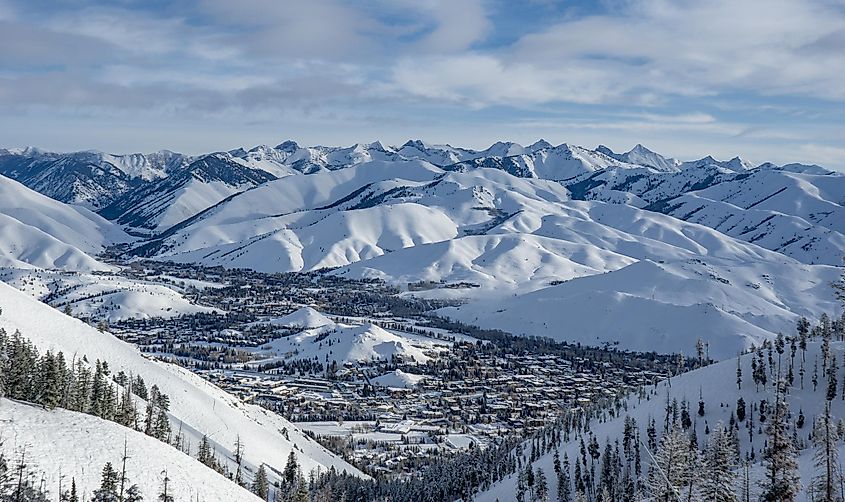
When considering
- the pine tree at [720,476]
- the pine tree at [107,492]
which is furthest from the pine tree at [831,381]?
the pine tree at [107,492]

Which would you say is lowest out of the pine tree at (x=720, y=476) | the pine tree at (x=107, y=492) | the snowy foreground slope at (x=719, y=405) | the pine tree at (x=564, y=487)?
the pine tree at (x=564, y=487)

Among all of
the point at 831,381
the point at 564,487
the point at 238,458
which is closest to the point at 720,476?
the point at 564,487

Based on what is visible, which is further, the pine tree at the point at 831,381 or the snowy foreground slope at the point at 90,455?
the pine tree at the point at 831,381

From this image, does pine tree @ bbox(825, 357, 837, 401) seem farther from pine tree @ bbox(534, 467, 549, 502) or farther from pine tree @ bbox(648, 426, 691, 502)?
pine tree @ bbox(648, 426, 691, 502)

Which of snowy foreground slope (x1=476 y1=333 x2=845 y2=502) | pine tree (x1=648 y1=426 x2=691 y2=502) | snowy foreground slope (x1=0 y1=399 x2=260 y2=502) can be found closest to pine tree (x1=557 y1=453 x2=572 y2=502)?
snowy foreground slope (x1=476 y1=333 x2=845 y2=502)

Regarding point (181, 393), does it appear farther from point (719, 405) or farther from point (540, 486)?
point (719, 405)

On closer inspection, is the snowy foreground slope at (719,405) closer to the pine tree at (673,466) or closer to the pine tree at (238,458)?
the pine tree at (238,458)
